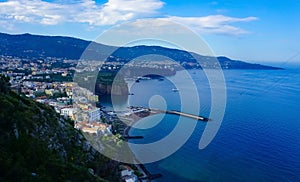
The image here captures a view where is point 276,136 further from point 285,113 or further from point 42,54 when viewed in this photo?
point 42,54

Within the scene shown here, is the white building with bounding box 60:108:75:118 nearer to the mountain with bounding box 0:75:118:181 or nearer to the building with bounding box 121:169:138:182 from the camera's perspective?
the building with bounding box 121:169:138:182

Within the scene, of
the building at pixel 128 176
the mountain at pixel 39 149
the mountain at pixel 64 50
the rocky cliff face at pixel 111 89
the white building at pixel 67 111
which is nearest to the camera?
the mountain at pixel 39 149

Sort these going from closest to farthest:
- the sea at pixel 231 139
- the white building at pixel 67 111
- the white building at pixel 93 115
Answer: the sea at pixel 231 139 → the white building at pixel 93 115 → the white building at pixel 67 111

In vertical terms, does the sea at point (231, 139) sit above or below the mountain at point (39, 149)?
below

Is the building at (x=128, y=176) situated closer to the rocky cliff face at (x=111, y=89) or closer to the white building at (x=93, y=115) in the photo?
the white building at (x=93, y=115)

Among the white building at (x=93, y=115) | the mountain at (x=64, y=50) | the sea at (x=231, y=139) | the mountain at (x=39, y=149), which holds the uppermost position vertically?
the mountain at (x=64, y=50)

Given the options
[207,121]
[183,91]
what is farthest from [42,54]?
[207,121]

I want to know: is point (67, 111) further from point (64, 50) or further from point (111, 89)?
point (64, 50)

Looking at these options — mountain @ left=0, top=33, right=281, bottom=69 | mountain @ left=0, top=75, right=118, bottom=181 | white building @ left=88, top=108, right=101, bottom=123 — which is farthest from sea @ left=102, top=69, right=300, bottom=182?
mountain @ left=0, top=33, right=281, bottom=69

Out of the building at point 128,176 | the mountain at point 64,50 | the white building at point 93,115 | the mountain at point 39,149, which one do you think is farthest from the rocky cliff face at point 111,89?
the mountain at point 64,50

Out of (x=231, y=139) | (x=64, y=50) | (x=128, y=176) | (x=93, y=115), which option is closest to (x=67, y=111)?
(x=93, y=115)
